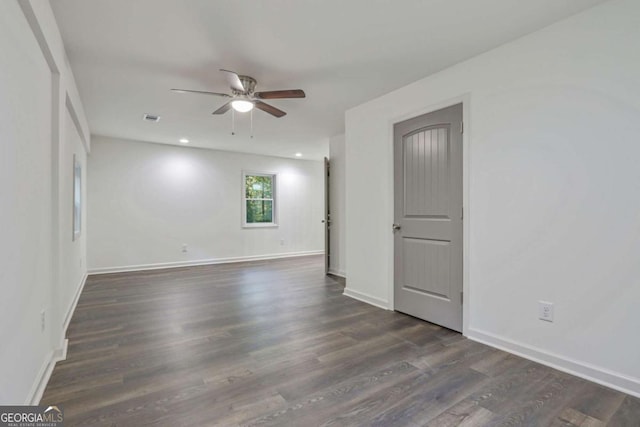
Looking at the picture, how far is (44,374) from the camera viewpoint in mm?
2002

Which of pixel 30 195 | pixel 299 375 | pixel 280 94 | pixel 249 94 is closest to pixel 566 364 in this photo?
pixel 299 375

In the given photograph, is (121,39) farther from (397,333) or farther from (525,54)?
(397,333)

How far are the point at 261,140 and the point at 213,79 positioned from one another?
2.66 m

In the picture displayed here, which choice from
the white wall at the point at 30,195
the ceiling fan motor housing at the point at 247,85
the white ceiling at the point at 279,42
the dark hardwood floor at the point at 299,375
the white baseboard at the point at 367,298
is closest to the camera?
the white wall at the point at 30,195

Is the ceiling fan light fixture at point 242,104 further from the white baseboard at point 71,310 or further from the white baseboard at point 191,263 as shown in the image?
the white baseboard at point 191,263

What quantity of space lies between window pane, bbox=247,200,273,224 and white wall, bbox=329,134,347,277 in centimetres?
234

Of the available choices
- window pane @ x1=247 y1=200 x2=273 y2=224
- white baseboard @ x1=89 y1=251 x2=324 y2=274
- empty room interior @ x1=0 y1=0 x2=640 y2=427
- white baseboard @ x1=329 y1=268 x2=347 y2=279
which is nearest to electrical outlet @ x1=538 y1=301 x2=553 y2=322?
empty room interior @ x1=0 y1=0 x2=640 y2=427

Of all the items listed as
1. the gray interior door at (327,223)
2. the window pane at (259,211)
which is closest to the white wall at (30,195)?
the gray interior door at (327,223)

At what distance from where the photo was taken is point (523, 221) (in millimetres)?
2377

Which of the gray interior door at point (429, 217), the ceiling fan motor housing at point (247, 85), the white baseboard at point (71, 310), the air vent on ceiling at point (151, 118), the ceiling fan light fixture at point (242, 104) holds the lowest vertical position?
the white baseboard at point (71, 310)

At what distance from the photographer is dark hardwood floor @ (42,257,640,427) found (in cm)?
169

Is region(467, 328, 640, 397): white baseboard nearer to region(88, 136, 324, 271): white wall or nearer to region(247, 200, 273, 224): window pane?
region(88, 136, 324, 271): white wall

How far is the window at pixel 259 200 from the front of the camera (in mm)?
7125

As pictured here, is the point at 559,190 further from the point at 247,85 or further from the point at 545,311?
the point at 247,85
